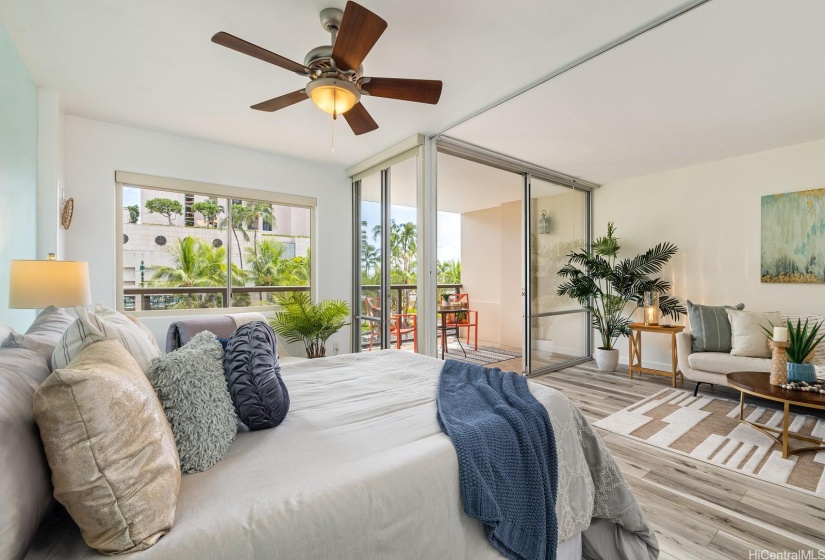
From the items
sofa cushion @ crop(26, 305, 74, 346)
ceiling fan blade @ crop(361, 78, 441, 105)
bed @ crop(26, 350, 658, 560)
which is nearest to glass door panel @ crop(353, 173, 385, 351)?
ceiling fan blade @ crop(361, 78, 441, 105)

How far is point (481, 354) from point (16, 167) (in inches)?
212

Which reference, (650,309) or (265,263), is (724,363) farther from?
(265,263)

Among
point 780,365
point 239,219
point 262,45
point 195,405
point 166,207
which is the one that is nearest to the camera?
point 195,405

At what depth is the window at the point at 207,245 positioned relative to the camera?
368 cm

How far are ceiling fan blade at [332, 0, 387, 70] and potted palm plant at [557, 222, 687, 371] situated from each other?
4068 millimetres

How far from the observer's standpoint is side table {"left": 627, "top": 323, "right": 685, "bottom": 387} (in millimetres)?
4270

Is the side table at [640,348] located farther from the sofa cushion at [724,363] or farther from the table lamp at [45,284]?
the table lamp at [45,284]

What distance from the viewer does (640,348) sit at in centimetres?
486

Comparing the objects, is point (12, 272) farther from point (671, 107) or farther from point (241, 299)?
point (671, 107)

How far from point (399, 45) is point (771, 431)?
3.64 m

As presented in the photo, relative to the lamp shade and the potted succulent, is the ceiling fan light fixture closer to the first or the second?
the lamp shade

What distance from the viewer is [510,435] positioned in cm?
134

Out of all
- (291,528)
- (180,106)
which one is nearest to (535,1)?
(291,528)

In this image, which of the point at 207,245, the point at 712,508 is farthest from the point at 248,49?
the point at 712,508
